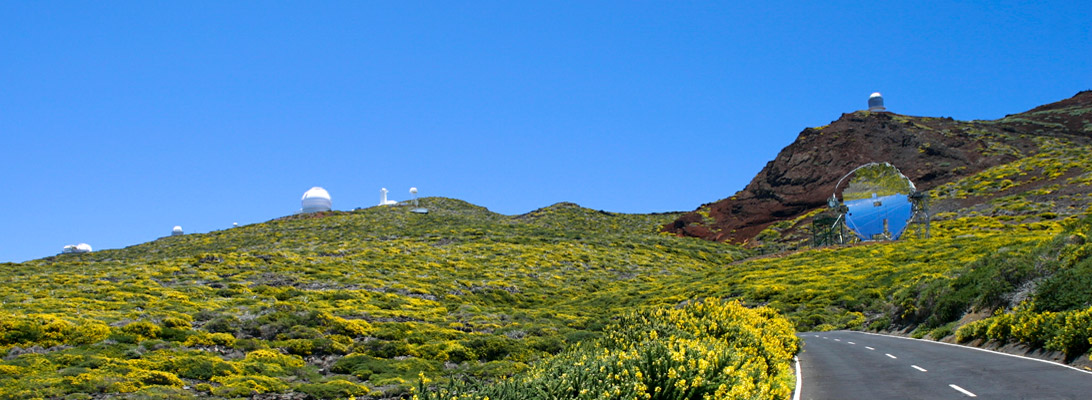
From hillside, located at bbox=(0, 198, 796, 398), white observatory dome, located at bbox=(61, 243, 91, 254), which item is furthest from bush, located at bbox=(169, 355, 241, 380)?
white observatory dome, located at bbox=(61, 243, 91, 254)

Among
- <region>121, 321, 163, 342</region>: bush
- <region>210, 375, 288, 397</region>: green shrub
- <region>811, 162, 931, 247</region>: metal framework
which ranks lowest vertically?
<region>210, 375, 288, 397</region>: green shrub

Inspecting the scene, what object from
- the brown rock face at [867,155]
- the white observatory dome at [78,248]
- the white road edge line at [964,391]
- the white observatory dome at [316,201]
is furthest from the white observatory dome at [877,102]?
the white observatory dome at [78,248]

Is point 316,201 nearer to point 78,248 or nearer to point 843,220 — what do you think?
point 78,248

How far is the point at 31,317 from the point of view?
869 inches

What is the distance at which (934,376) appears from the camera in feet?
43.3

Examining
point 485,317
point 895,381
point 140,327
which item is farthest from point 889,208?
point 140,327

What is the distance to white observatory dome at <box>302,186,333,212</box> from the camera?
8669 centimetres

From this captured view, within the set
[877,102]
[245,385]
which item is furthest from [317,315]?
[877,102]

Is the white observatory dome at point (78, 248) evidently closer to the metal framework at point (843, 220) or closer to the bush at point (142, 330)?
the bush at point (142, 330)

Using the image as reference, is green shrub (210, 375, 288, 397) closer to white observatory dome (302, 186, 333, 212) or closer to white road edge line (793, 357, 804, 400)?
white road edge line (793, 357, 804, 400)

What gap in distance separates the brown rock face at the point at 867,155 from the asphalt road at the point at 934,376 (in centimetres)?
6209

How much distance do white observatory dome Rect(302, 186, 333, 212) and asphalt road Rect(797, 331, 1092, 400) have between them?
77.3 metres

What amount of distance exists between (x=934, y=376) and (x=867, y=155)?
82963 mm

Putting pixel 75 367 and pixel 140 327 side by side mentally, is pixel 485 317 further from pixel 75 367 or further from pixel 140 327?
pixel 75 367
